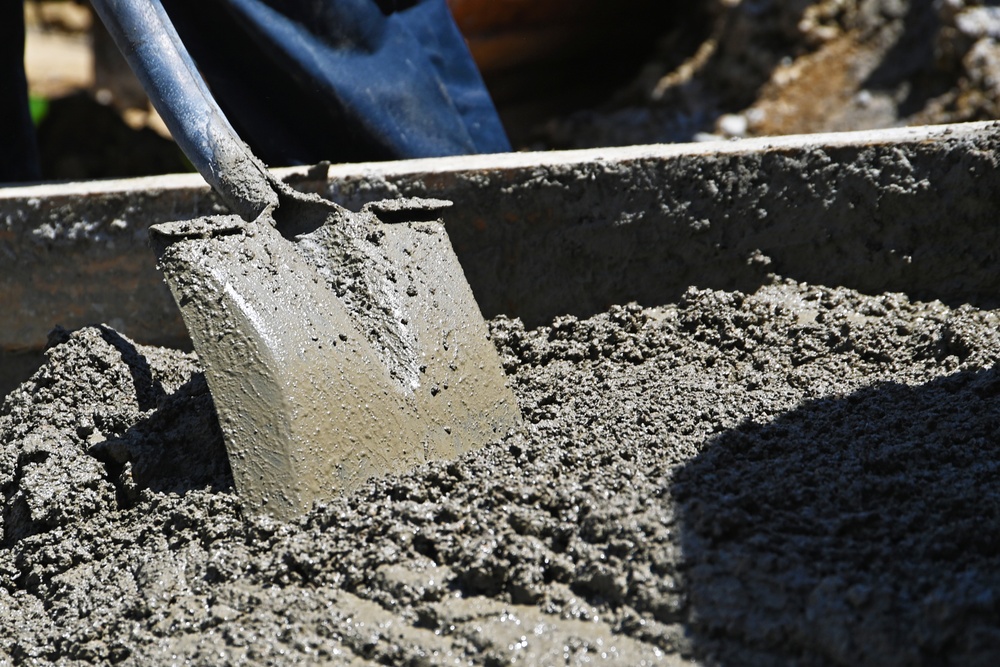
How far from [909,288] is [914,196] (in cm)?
19

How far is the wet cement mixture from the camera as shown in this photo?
3.66 feet

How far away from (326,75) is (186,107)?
61 cm

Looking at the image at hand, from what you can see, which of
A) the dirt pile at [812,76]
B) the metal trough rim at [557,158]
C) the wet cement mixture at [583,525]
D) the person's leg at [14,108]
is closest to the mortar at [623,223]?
the metal trough rim at [557,158]

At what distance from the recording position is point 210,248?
1538 mm

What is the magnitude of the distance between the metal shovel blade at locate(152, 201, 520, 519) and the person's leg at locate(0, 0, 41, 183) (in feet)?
4.35

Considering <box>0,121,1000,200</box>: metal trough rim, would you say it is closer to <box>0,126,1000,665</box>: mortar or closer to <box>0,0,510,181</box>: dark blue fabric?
<box>0,126,1000,665</box>: mortar

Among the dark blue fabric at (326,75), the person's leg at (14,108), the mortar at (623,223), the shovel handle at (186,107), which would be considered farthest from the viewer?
the person's leg at (14,108)

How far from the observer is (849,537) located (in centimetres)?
119

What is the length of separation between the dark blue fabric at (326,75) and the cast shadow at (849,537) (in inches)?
51.3

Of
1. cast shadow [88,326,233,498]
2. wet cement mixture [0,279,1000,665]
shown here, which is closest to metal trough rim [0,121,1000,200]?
wet cement mixture [0,279,1000,665]

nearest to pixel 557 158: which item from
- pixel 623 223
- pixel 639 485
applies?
pixel 623 223

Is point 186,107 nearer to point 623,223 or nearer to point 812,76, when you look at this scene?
point 623,223

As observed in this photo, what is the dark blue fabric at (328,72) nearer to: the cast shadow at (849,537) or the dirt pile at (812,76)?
the cast shadow at (849,537)

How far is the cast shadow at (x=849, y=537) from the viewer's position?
105 centimetres
